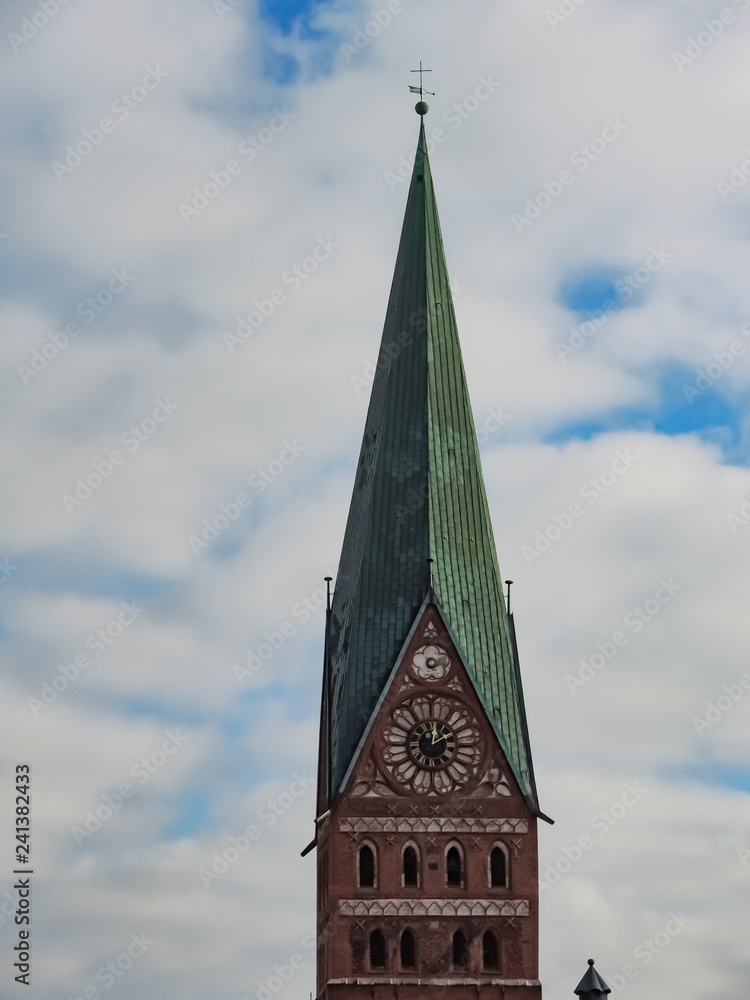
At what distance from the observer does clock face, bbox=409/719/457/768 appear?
8381 centimetres

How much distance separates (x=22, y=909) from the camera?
2803 inches

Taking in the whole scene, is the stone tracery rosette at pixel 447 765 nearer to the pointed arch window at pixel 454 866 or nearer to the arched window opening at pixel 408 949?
the pointed arch window at pixel 454 866

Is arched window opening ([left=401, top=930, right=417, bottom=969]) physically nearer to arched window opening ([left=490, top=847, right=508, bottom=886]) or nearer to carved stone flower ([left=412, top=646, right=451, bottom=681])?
arched window opening ([left=490, top=847, right=508, bottom=886])

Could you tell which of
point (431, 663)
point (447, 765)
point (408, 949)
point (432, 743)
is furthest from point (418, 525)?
point (408, 949)

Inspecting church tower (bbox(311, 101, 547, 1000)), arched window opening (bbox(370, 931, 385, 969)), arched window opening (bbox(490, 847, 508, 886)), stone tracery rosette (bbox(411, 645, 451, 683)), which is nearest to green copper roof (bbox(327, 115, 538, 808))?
church tower (bbox(311, 101, 547, 1000))

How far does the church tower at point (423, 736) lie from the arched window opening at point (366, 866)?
0.15 ft

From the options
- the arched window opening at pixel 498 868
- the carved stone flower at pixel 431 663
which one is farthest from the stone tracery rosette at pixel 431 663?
the arched window opening at pixel 498 868

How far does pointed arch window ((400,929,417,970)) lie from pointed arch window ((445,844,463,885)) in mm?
2320

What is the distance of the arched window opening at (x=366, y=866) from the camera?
271ft

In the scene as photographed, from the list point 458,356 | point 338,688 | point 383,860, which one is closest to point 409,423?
point 458,356

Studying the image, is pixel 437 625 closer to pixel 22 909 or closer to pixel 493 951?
pixel 493 951

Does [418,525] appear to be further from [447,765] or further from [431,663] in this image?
[447,765]

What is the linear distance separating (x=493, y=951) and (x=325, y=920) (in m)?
5.77

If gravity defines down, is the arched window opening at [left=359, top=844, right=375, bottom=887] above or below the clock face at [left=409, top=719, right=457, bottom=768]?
below
